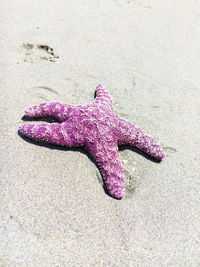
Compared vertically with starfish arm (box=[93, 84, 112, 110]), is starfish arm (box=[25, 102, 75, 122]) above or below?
below

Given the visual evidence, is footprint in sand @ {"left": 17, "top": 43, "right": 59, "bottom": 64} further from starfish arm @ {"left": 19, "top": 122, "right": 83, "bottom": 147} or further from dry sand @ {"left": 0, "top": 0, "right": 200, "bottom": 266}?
starfish arm @ {"left": 19, "top": 122, "right": 83, "bottom": 147}

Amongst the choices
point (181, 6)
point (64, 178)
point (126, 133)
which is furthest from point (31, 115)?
point (181, 6)

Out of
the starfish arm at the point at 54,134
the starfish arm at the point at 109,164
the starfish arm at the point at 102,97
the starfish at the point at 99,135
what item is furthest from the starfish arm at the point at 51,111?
the starfish arm at the point at 109,164

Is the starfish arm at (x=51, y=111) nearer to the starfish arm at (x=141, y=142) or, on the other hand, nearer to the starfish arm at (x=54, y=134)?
the starfish arm at (x=54, y=134)

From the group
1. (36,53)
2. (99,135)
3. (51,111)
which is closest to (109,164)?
(99,135)

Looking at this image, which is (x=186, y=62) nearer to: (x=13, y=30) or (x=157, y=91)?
(x=157, y=91)

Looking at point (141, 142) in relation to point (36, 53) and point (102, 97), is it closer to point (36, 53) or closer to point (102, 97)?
point (102, 97)

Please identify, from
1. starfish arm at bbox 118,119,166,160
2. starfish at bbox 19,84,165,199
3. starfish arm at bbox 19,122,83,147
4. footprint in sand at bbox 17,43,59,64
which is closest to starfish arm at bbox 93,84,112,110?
starfish at bbox 19,84,165,199
